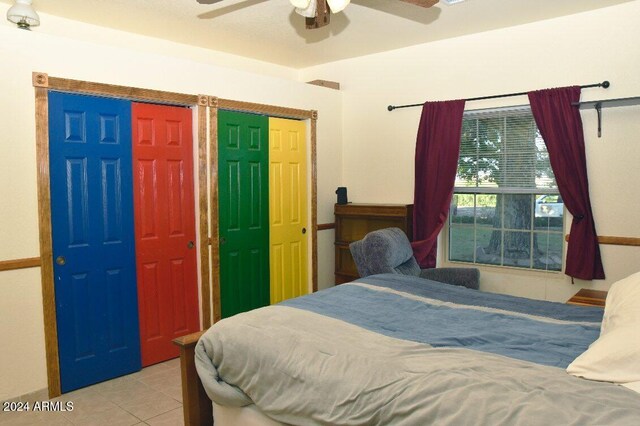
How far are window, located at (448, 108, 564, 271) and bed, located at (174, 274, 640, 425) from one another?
157 centimetres

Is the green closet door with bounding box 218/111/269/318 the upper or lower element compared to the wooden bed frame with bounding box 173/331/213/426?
upper

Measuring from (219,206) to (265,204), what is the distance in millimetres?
508

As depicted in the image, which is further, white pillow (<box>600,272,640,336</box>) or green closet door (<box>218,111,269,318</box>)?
green closet door (<box>218,111,269,318</box>)

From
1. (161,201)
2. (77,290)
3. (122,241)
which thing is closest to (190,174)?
(161,201)

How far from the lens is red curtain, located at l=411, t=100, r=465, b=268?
4090 millimetres

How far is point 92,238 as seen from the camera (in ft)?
10.5

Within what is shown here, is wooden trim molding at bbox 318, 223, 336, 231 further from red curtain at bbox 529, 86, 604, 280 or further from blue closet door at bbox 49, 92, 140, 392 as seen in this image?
red curtain at bbox 529, 86, 604, 280

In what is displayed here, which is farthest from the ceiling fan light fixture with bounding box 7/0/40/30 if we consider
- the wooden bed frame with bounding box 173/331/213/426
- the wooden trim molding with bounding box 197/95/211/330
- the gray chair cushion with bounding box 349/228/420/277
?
the gray chair cushion with bounding box 349/228/420/277

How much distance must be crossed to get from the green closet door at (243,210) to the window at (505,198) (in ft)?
5.76

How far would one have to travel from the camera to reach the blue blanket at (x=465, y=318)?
1.80 metres

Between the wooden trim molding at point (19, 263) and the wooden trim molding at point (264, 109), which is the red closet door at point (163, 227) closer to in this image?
the wooden trim molding at point (264, 109)

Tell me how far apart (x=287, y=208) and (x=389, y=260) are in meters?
1.34

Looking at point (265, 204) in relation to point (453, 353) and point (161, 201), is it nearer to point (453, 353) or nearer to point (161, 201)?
point (161, 201)

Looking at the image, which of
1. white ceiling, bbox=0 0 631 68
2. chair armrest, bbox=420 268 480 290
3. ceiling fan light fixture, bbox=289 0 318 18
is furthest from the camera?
chair armrest, bbox=420 268 480 290
